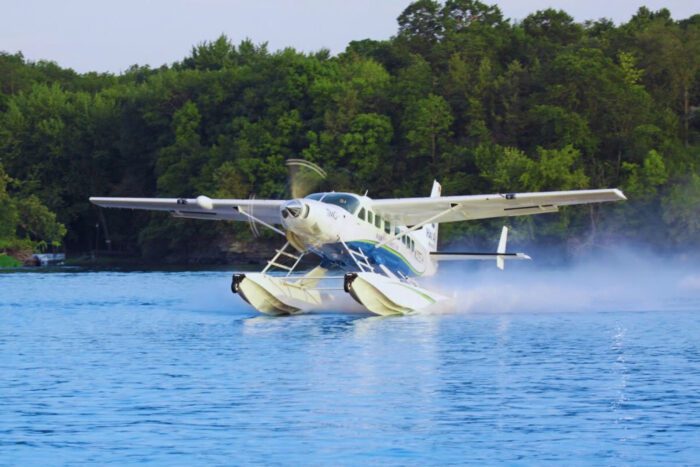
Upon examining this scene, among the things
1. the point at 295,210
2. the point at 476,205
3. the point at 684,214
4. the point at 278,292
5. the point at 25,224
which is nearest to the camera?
the point at 295,210

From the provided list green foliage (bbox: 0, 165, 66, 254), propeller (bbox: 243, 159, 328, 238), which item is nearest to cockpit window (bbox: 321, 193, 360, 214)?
propeller (bbox: 243, 159, 328, 238)

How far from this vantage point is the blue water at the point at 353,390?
477 inches

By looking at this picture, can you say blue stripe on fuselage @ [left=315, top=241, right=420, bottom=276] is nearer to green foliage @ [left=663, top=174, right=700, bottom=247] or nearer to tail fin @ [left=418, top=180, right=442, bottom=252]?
tail fin @ [left=418, top=180, right=442, bottom=252]

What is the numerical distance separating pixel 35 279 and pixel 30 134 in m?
43.6

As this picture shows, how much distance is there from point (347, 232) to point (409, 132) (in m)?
45.8

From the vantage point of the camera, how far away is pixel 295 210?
73.9ft

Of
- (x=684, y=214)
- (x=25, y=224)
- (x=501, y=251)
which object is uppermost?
(x=684, y=214)

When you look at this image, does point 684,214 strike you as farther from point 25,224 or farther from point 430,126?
point 25,224

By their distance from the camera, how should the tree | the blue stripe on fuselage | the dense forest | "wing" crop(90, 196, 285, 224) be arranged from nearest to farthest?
the blue stripe on fuselage
"wing" crop(90, 196, 285, 224)
the dense forest
the tree

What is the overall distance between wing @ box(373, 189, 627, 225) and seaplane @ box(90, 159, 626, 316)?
→ 0.06 feet

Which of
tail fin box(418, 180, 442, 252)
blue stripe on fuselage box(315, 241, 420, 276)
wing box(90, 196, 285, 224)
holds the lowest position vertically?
blue stripe on fuselage box(315, 241, 420, 276)

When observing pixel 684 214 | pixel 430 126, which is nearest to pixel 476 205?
pixel 684 214

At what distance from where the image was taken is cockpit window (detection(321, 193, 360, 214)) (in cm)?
2411

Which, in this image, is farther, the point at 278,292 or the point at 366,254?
the point at 366,254
